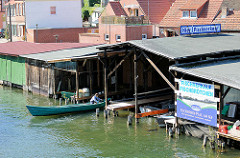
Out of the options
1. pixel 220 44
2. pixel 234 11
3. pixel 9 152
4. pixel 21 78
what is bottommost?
pixel 9 152

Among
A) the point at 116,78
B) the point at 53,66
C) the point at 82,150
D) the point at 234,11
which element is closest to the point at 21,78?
the point at 53,66

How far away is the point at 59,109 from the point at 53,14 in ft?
114

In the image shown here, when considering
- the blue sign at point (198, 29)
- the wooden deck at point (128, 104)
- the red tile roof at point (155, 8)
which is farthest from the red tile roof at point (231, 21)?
the red tile roof at point (155, 8)

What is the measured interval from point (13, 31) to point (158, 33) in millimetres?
27411

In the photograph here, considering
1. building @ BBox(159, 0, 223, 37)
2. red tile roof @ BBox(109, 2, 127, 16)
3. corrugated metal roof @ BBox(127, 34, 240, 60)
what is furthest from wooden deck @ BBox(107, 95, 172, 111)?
red tile roof @ BBox(109, 2, 127, 16)

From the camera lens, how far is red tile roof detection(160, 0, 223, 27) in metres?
45.0

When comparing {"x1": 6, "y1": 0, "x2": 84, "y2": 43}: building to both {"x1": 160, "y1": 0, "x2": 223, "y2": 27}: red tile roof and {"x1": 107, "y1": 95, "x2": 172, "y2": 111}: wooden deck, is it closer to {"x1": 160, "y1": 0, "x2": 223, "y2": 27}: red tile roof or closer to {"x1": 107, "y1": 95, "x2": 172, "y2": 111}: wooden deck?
{"x1": 160, "y1": 0, "x2": 223, "y2": 27}: red tile roof

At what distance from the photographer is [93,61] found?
3581 cm

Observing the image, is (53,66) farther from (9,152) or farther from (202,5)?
(202,5)

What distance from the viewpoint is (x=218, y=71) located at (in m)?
23.1

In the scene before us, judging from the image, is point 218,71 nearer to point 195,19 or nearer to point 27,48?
point 195,19

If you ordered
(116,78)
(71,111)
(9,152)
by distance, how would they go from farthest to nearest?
1. (116,78)
2. (71,111)
3. (9,152)

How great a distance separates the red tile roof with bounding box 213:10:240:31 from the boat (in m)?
16.1

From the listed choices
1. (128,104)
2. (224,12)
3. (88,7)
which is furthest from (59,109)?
A: (88,7)
